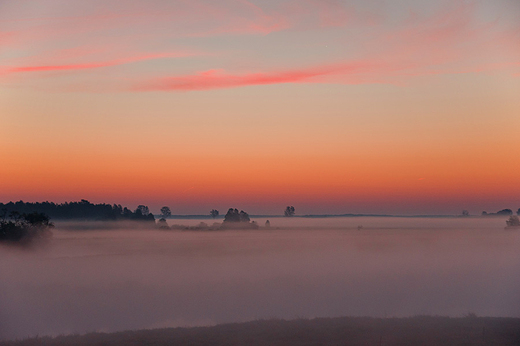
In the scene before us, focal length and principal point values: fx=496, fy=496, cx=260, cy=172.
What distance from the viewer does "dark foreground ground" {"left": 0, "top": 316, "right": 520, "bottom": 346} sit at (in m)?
41.4

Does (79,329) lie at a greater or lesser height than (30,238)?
lesser

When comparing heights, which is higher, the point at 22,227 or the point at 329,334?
the point at 22,227

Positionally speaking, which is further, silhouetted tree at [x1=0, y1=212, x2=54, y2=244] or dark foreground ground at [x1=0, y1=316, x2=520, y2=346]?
silhouetted tree at [x1=0, y1=212, x2=54, y2=244]

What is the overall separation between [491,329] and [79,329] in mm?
49792

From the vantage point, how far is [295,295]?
105500 millimetres

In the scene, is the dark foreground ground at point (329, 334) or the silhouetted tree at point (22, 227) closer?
the dark foreground ground at point (329, 334)

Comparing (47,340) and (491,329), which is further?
(491,329)

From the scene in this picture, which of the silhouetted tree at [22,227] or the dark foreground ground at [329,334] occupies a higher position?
the silhouetted tree at [22,227]

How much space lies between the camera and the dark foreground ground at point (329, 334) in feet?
136

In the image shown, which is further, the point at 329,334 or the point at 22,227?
the point at 22,227

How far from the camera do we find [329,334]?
43750mm

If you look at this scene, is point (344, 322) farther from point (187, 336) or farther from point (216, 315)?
point (216, 315)

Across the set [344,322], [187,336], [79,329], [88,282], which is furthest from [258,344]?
[88,282]

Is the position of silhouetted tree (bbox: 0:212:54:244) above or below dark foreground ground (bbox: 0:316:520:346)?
above
